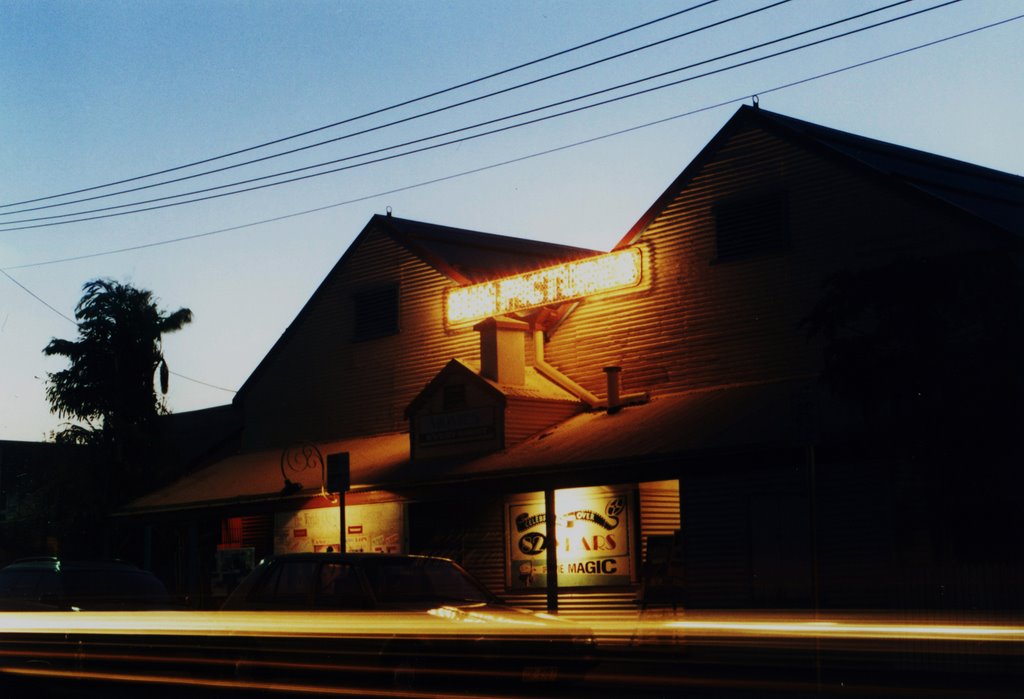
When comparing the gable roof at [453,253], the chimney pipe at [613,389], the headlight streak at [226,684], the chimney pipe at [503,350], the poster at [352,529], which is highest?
the gable roof at [453,253]

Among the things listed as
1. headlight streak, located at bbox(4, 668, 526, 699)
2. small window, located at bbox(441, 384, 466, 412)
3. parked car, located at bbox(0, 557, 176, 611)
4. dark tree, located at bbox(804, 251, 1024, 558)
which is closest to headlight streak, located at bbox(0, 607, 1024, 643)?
headlight streak, located at bbox(4, 668, 526, 699)

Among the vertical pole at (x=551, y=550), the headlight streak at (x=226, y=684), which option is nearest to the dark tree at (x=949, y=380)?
the vertical pole at (x=551, y=550)

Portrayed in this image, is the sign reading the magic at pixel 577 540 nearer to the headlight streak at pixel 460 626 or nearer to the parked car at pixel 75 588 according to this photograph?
the parked car at pixel 75 588

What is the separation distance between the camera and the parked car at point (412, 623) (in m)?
11.4

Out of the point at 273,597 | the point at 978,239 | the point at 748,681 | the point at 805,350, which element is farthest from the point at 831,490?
the point at 748,681

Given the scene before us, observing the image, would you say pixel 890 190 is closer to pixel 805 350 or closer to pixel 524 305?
pixel 805 350

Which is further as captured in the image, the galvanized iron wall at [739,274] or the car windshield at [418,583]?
the galvanized iron wall at [739,274]

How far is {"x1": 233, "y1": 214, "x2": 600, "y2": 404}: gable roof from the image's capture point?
28.6 metres

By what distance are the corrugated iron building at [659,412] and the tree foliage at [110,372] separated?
352 inches

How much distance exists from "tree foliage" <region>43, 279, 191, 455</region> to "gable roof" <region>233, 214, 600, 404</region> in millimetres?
7054

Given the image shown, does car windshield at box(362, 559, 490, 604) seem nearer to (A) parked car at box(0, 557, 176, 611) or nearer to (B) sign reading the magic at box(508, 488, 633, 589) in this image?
(A) parked car at box(0, 557, 176, 611)

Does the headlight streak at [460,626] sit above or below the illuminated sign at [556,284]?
below

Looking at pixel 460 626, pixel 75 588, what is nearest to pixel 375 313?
pixel 75 588

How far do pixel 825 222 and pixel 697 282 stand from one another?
262 centimetres
